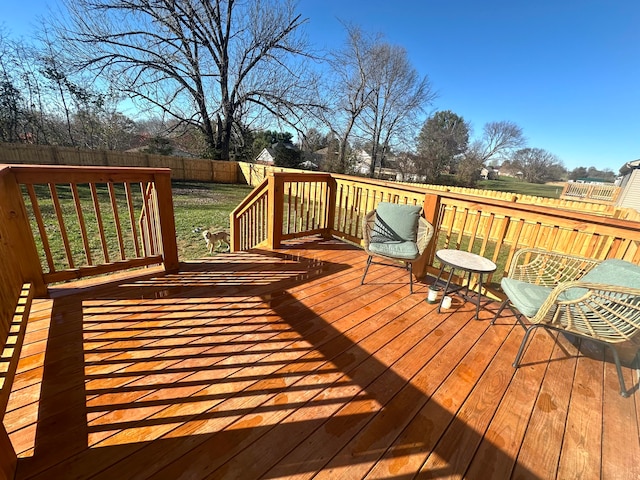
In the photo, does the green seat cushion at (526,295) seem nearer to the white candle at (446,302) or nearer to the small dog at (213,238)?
the white candle at (446,302)

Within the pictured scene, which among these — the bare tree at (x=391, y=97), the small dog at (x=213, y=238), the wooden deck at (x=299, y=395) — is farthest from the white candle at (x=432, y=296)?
the bare tree at (x=391, y=97)

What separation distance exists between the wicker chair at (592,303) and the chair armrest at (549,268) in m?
0.01

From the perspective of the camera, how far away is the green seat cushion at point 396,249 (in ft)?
8.79

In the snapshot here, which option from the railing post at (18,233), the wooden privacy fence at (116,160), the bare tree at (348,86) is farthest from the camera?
the bare tree at (348,86)

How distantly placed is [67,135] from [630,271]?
1872 cm

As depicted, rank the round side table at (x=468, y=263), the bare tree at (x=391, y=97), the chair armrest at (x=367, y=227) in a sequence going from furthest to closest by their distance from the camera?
the bare tree at (x=391, y=97)
the chair armrest at (x=367, y=227)
the round side table at (x=468, y=263)

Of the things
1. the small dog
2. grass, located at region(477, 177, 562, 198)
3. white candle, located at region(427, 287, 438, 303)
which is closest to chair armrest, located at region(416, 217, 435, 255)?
white candle, located at region(427, 287, 438, 303)

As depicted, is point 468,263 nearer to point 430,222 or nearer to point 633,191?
point 430,222

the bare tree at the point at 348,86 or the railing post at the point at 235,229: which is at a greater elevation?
the bare tree at the point at 348,86

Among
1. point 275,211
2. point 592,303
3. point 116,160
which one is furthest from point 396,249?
point 116,160

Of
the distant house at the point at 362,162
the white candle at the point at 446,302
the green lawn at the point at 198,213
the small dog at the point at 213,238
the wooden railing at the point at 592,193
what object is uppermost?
the distant house at the point at 362,162

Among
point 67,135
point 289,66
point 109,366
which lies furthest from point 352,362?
point 67,135

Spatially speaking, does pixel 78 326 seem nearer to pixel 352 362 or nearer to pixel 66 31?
pixel 352 362

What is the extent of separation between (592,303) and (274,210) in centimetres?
310
